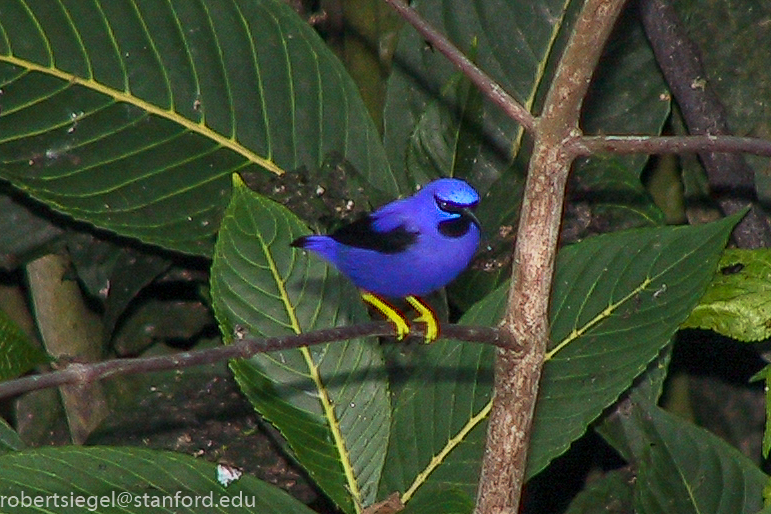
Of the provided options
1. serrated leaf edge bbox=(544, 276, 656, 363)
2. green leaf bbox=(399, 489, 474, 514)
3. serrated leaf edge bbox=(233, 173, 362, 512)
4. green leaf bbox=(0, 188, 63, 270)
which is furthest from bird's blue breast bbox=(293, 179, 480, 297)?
green leaf bbox=(0, 188, 63, 270)

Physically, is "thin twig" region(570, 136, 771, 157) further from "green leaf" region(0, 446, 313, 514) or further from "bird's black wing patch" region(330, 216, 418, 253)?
"green leaf" region(0, 446, 313, 514)

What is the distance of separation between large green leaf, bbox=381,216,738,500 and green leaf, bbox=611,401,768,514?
0.14 metres

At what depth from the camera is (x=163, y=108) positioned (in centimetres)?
238

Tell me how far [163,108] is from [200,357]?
122 centimetres

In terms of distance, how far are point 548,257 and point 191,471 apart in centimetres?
85

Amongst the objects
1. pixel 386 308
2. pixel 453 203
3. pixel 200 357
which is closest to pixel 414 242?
pixel 453 203

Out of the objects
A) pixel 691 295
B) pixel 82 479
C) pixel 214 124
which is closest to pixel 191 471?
pixel 82 479

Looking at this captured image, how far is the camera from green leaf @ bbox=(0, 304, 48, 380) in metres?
1.94

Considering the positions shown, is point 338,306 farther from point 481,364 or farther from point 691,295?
point 691,295

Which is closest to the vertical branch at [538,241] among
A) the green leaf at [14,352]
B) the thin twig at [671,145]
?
the thin twig at [671,145]

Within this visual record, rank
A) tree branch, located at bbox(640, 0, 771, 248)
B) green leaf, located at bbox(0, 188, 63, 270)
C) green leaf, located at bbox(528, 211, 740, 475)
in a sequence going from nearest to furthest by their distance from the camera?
1. green leaf, located at bbox(528, 211, 740, 475)
2. tree branch, located at bbox(640, 0, 771, 248)
3. green leaf, located at bbox(0, 188, 63, 270)

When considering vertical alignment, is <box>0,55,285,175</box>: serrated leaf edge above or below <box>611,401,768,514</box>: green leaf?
above

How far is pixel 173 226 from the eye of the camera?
2.44 metres

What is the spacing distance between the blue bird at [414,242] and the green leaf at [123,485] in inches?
17.3
